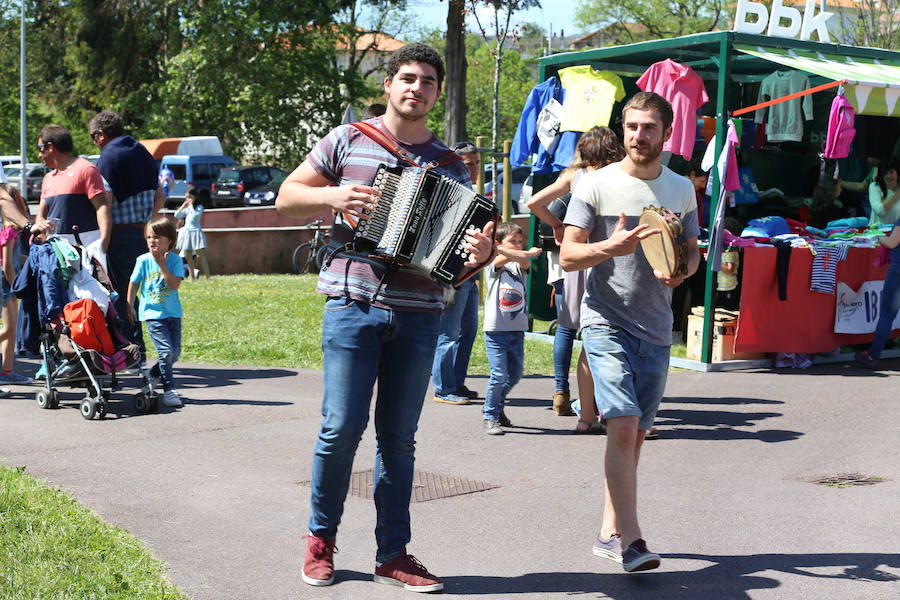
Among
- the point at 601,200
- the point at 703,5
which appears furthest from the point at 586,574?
the point at 703,5

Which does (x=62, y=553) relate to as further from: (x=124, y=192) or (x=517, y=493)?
(x=124, y=192)

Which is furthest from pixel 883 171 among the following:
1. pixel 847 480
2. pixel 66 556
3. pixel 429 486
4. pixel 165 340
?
pixel 66 556

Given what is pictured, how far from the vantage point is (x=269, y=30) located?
4078 cm

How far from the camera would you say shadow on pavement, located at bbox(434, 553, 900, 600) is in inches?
178

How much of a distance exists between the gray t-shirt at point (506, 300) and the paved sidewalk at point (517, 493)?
76 centimetres

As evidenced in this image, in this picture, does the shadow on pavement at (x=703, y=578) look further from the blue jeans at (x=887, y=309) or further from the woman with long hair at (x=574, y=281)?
the blue jeans at (x=887, y=309)

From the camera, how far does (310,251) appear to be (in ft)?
70.2

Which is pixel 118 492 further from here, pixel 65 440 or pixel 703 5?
pixel 703 5

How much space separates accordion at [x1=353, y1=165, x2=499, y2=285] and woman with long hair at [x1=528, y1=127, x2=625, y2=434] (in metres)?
2.75

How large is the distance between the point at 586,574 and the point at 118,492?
263 centimetres

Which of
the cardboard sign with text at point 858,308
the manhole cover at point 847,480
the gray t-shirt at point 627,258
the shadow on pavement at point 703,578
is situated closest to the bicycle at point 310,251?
the cardboard sign with text at point 858,308

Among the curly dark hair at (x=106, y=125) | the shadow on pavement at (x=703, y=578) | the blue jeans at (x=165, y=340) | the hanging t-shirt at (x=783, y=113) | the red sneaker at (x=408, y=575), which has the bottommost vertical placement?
the shadow on pavement at (x=703, y=578)

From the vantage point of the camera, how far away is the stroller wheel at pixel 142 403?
26.8 feet

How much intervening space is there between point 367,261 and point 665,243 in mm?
1234
